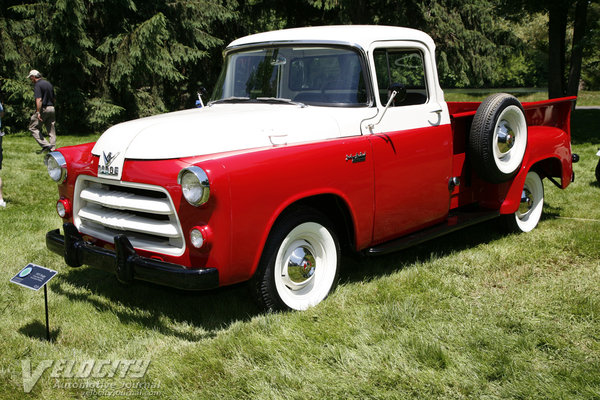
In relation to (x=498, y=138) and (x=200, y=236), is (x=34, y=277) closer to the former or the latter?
(x=200, y=236)

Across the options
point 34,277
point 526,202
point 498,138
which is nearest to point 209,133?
point 34,277

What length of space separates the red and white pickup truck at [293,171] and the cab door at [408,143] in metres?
0.01

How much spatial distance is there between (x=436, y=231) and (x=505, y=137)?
1094mm

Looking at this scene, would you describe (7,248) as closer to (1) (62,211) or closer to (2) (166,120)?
(1) (62,211)

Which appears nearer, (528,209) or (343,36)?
(343,36)

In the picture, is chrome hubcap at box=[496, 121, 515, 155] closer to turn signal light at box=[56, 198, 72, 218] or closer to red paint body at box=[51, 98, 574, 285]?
red paint body at box=[51, 98, 574, 285]

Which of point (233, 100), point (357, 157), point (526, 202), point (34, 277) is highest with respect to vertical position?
point (233, 100)

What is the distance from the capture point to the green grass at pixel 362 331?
10.5ft

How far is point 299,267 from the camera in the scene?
4.15 m

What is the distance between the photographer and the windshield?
4516mm

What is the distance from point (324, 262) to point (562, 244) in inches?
102

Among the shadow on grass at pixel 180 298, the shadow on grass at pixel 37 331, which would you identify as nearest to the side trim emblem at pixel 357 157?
the shadow on grass at pixel 180 298

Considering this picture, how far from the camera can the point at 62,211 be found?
445 cm

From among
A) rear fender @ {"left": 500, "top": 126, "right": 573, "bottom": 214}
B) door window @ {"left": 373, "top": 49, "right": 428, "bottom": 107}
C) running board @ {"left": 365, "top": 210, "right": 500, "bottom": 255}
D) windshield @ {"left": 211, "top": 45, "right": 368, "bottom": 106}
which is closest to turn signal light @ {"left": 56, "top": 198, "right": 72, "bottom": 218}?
windshield @ {"left": 211, "top": 45, "right": 368, "bottom": 106}
